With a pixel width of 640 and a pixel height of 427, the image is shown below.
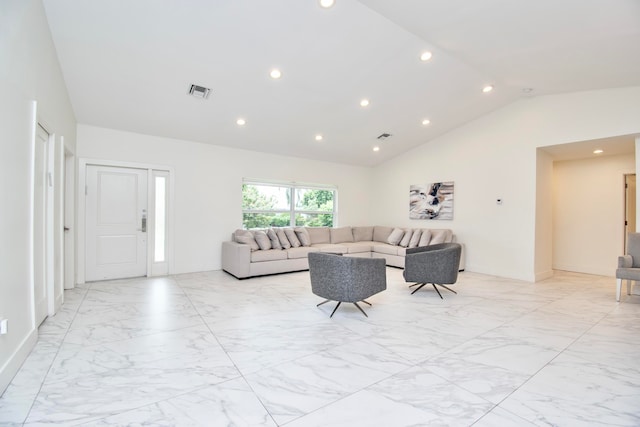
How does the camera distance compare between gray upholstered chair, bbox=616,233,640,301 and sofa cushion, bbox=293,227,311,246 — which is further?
sofa cushion, bbox=293,227,311,246

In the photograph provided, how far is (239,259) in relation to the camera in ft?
17.3

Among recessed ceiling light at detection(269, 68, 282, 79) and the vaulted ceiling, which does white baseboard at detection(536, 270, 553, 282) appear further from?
recessed ceiling light at detection(269, 68, 282, 79)

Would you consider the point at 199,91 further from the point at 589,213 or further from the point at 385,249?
the point at 589,213

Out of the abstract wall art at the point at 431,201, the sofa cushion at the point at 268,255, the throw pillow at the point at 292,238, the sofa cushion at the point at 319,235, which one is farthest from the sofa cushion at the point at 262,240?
the abstract wall art at the point at 431,201

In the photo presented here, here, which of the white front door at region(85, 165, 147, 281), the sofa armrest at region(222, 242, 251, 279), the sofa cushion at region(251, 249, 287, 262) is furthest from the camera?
the sofa cushion at region(251, 249, 287, 262)

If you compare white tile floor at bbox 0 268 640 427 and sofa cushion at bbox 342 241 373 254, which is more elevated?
sofa cushion at bbox 342 241 373 254

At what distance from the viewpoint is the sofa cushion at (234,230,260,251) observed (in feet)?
18.3

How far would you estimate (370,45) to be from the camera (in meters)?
3.68

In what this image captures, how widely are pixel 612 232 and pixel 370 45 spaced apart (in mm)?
5854

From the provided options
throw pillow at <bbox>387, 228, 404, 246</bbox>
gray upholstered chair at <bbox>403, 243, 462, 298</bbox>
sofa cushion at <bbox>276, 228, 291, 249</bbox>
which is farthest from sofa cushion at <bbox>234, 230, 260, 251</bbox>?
throw pillow at <bbox>387, 228, 404, 246</bbox>

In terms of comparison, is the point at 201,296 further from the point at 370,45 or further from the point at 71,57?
the point at 370,45

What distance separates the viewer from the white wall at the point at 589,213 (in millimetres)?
5816

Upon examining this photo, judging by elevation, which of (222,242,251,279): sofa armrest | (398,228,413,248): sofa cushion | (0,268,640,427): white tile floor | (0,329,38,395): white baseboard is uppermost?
(398,228,413,248): sofa cushion

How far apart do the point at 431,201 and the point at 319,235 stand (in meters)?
2.59
